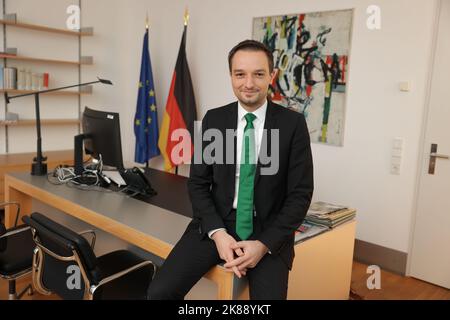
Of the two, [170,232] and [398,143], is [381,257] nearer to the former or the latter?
[398,143]

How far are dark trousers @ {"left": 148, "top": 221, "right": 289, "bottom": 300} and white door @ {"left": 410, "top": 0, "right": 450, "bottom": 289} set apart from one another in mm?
1946

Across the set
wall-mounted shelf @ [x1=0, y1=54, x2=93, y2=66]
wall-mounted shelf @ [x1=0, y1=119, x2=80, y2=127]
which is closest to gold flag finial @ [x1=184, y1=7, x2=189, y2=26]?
wall-mounted shelf @ [x1=0, y1=54, x2=93, y2=66]

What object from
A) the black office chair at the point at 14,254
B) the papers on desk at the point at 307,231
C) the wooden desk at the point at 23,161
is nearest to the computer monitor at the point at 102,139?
the black office chair at the point at 14,254

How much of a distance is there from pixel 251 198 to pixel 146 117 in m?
3.56

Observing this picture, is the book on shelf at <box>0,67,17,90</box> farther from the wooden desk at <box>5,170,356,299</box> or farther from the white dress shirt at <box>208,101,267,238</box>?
the white dress shirt at <box>208,101,267,238</box>

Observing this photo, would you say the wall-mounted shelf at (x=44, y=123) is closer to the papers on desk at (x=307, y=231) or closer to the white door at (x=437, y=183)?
the papers on desk at (x=307, y=231)

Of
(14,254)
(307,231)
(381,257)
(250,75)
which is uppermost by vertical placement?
(250,75)

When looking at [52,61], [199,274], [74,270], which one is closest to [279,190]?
[199,274]

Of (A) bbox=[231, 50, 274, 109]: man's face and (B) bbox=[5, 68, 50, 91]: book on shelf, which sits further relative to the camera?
(B) bbox=[5, 68, 50, 91]: book on shelf

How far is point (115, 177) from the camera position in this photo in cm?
263

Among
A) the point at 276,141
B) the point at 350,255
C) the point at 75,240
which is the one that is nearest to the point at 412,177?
the point at 350,255

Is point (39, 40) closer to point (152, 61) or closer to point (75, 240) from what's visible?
point (152, 61)

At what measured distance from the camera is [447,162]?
118 inches

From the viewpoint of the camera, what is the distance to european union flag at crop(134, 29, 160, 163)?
4.95 meters
